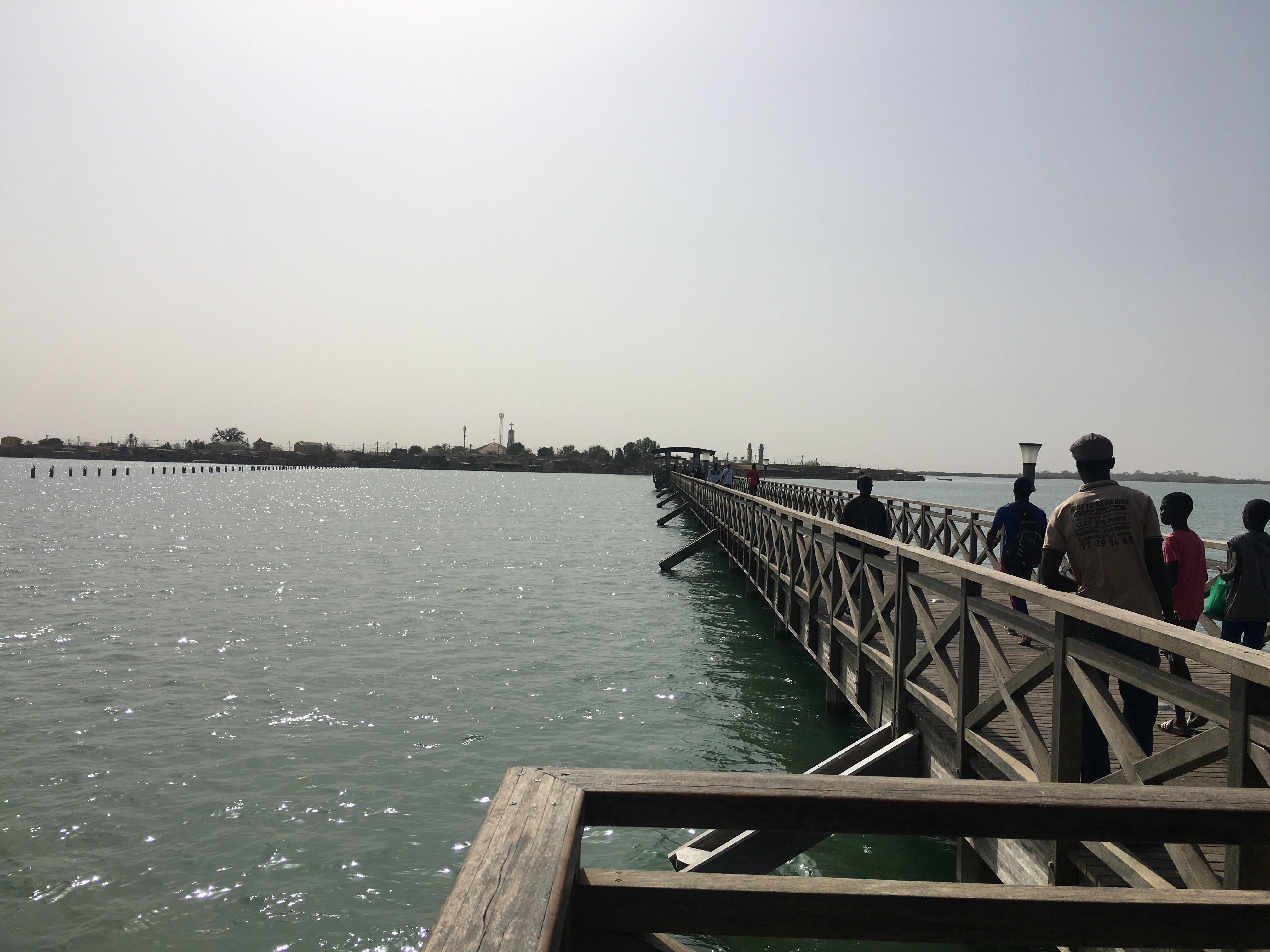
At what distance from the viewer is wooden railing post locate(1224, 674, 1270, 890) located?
2.69 m

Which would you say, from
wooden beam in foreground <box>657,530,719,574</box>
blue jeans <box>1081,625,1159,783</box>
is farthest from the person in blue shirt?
wooden beam in foreground <box>657,530,719,574</box>

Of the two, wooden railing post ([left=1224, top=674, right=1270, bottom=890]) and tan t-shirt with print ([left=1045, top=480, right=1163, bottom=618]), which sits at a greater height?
tan t-shirt with print ([left=1045, top=480, right=1163, bottom=618])

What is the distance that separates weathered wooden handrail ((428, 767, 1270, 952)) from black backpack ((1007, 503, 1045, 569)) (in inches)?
208

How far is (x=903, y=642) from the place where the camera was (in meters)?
6.41

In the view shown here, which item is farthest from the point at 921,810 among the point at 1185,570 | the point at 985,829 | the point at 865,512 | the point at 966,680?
the point at 865,512

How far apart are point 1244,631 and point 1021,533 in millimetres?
1675

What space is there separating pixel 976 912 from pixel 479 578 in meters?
21.1

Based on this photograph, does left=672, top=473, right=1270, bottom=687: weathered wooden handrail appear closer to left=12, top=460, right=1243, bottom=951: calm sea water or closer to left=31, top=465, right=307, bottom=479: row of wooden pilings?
left=12, top=460, right=1243, bottom=951: calm sea water

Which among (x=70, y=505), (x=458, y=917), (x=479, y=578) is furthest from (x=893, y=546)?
(x=70, y=505)

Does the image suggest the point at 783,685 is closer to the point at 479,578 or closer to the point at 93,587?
the point at 479,578

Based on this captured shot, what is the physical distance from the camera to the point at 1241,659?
264 cm

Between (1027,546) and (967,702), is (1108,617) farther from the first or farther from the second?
(1027,546)

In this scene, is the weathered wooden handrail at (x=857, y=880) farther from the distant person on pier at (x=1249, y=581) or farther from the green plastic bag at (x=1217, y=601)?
the green plastic bag at (x=1217, y=601)

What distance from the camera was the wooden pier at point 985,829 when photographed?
180 cm
